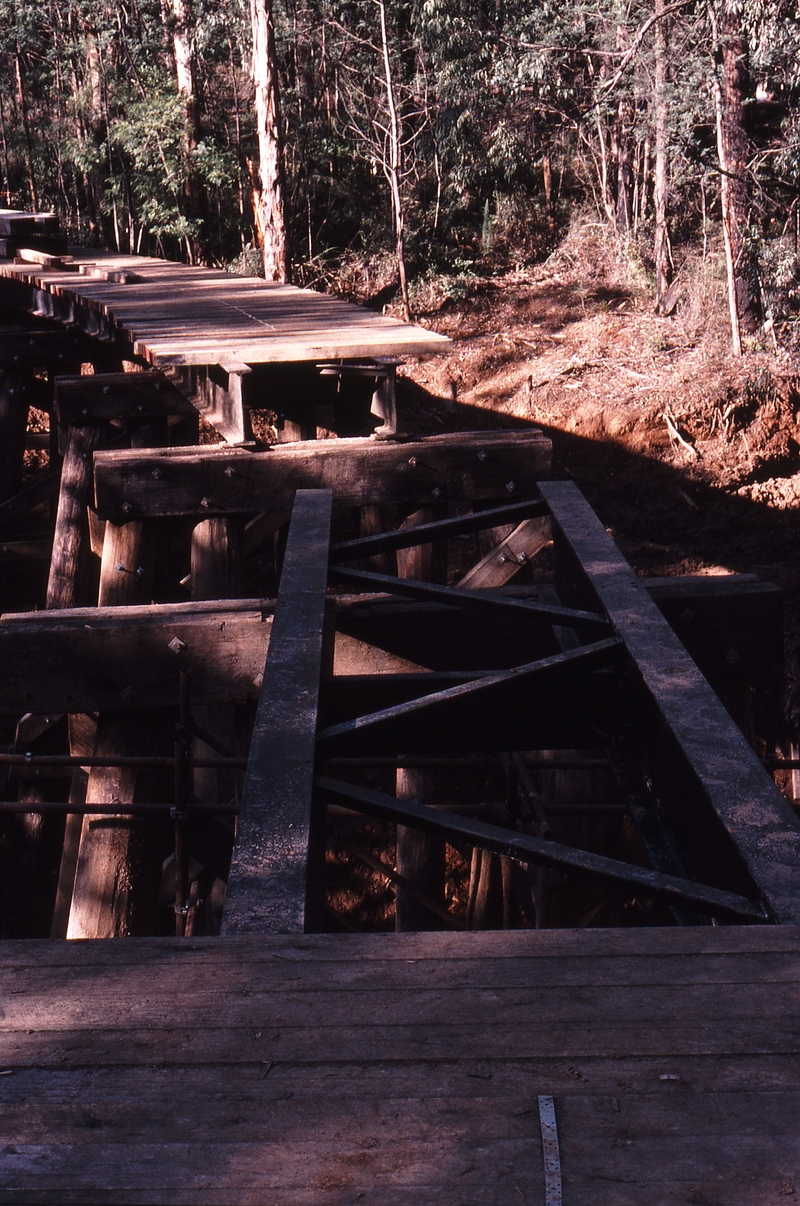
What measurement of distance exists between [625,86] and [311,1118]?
64.7 feet

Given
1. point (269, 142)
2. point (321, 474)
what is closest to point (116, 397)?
point (321, 474)

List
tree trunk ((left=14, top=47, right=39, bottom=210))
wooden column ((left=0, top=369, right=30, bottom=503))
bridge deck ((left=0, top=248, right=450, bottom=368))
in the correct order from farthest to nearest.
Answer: tree trunk ((left=14, top=47, right=39, bottom=210)) → wooden column ((left=0, top=369, right=30, bottom=503)) → bridge deck ((left=0, top=248, right=450, bottom=368))

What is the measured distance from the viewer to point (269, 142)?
597 inches

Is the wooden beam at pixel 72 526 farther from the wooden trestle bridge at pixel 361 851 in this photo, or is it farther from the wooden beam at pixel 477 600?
the wooden beam at pixel 477 600

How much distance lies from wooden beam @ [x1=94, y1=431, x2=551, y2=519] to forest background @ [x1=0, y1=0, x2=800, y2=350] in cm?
1190

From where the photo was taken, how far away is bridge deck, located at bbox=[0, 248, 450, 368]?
4.95m

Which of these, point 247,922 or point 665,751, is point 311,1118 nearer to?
point 247,922

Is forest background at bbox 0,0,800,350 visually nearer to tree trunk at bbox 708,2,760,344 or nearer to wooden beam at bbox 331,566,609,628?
tree trunk at bbox 708,2,760,344

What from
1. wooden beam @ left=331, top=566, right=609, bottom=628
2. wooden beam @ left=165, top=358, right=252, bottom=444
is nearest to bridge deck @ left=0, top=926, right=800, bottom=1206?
wooden beam @ left=331, top=566, right=609, bottom=628

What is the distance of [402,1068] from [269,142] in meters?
15.9

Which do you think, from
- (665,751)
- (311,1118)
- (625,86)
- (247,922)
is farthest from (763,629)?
(625,86)

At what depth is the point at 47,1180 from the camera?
2.97 ft

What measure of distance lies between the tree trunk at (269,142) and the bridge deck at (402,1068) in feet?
50.6

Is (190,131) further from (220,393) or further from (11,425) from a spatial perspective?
(220,393)
